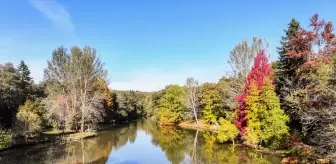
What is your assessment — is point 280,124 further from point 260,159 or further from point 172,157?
point 172,157

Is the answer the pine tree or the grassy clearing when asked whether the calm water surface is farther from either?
the pine tree

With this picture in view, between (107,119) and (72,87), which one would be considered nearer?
(72,87)

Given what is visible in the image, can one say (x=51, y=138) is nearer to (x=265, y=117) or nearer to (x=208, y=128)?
(x=265, y=117)

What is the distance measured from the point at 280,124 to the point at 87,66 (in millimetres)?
32451

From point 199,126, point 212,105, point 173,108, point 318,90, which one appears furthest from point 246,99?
point 173,108

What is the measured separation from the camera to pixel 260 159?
86.1 feet

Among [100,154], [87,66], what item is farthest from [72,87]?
[100,154]

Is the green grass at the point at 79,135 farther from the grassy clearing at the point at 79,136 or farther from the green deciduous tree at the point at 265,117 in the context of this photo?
the green deciduous tree at the point at 265,117

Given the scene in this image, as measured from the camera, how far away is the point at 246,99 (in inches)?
1296

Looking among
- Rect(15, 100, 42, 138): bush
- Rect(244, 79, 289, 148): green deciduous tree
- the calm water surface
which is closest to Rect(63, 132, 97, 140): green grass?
the calm water surface

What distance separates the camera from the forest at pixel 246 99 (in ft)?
68.6

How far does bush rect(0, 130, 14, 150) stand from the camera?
2900 centimetres

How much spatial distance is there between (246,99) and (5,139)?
2672 cm

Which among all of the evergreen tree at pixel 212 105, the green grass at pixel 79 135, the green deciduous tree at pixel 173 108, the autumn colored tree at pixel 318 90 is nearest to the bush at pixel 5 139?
the green grass at pixel 79 135
